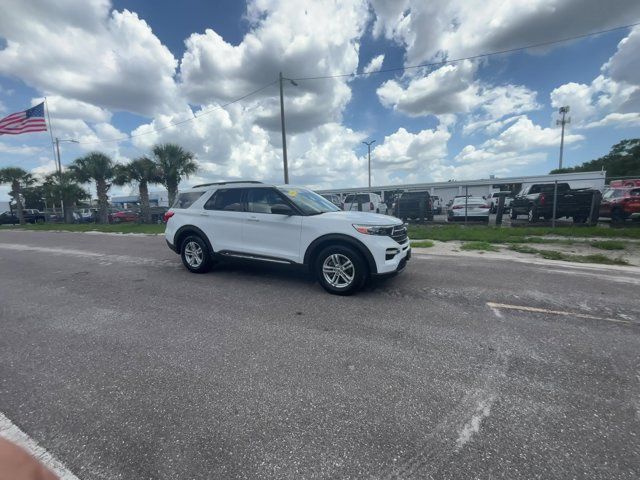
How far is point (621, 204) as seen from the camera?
42.2ft

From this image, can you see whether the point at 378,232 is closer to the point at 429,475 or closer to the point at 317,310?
the point at 317,310

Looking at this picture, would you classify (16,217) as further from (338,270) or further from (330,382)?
(330,382)

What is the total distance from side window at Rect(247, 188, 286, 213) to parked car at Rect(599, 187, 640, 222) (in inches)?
603

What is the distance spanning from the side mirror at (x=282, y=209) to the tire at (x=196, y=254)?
1918 millimetres

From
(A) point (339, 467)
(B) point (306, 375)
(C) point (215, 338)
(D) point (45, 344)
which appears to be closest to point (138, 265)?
(D) point (45, 344)

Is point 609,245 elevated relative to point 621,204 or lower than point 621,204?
lower

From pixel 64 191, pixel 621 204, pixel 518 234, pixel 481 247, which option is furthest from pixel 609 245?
pixel 64 191

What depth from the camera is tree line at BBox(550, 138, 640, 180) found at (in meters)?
43.9

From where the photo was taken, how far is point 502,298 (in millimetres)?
4590

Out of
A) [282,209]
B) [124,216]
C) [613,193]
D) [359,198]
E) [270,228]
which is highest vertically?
[359,198]

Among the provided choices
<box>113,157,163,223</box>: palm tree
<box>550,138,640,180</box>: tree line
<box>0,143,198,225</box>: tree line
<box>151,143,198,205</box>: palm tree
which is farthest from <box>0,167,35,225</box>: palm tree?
<box>550,138,640,180</box>: tree line

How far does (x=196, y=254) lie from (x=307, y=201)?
266 centimetres

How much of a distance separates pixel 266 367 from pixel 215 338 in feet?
2.96

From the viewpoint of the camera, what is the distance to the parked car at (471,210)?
14963mm
